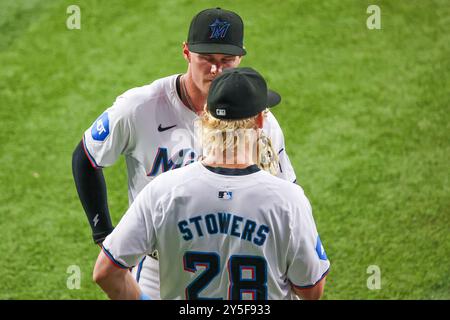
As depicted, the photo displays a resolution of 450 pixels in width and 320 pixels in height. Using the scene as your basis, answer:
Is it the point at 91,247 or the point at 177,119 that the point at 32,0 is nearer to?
the point at 91,247

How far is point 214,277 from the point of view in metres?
2.60

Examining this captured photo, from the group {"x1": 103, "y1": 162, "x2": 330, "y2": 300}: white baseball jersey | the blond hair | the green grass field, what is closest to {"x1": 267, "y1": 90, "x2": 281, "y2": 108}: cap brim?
the blond hair

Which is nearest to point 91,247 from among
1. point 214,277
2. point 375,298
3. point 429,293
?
point 375,298

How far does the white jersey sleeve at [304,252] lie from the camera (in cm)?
250

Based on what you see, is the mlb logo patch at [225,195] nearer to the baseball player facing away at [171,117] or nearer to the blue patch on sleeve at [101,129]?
the baseball player facing away at [171,117]

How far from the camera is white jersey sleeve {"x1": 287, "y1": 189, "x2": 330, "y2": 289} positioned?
2498 mm

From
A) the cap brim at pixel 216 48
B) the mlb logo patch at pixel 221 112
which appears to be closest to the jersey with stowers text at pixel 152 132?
the cap brim at pixel 216 48

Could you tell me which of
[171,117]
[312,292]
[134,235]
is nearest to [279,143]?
[171,117]

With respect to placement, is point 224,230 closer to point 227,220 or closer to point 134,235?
point 227,220

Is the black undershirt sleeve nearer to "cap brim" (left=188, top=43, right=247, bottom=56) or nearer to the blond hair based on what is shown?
"cap brim" (left=188, top=43, right=247, bottom=56)

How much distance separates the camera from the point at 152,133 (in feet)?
10.7

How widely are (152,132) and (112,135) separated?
0.18 m

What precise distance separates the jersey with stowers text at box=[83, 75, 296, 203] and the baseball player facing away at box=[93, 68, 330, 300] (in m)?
0.68

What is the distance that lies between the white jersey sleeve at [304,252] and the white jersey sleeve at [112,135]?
3.34 feet
